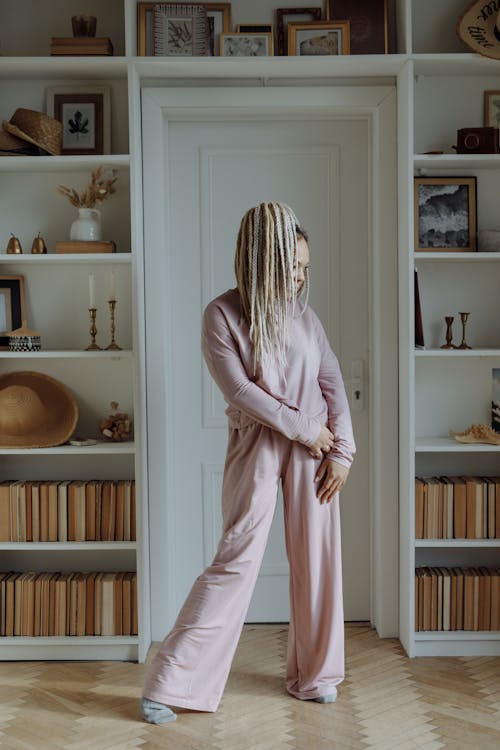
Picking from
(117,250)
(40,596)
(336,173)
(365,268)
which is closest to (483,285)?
(365,268)

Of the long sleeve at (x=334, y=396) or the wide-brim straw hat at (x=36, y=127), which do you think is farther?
the wide-brim straw hat at (x=36, y=127)

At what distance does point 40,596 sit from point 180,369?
1.04 meters

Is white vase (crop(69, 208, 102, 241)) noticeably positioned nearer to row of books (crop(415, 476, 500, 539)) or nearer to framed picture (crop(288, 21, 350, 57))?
framed picture (crop(288, 21, 350, 57))

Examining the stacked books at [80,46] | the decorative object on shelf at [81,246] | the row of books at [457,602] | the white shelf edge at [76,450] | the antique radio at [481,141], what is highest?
the stacked books at [80,46]

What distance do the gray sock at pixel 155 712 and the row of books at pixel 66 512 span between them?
2.30 feet

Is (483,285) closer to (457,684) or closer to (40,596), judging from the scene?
(457,684)

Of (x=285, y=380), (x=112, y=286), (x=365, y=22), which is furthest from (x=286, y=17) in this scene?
(x=285, y=380)

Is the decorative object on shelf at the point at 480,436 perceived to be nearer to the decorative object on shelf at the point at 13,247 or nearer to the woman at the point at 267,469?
the woman at the point at 267,469

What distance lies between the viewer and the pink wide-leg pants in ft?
8.55

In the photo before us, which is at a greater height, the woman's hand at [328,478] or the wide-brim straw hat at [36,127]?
the wide-brim straw hat at [36,127]

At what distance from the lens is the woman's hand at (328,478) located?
106 inches

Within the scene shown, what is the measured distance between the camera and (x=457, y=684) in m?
2.88

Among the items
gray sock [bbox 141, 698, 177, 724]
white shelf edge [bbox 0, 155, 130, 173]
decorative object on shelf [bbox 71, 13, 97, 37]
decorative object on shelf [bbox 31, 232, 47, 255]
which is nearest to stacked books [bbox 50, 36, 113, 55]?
decorative object on shelf [bbox 71, 13, 97, 37]

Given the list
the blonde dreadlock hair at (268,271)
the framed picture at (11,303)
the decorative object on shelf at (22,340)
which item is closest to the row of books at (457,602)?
the blonde dreadlock hair at (268,271)
